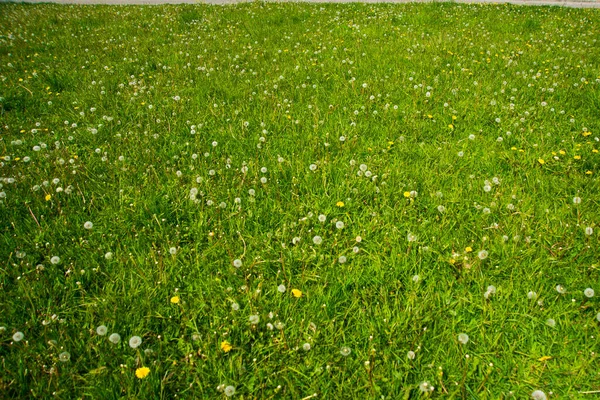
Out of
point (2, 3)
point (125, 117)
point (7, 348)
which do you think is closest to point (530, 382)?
point (7, 348)

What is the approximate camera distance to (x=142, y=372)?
7.05 ft

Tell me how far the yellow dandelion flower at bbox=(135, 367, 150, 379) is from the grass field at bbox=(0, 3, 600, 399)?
11 millimetres

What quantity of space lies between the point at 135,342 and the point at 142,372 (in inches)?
7.3

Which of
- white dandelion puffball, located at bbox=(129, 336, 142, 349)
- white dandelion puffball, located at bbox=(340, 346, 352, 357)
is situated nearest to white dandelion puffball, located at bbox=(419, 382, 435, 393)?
white dandelion puffball, located at bbox=(340, 346, 352, 357)

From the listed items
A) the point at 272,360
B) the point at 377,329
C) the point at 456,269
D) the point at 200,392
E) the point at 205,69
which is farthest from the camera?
the point at 205,69

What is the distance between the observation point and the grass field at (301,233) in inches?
89.7

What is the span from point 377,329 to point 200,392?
3.71 feet

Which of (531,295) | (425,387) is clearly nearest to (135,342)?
(425,387)

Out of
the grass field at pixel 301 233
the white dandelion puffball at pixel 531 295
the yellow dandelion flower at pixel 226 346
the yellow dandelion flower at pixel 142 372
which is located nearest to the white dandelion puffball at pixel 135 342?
the grass field at pixel 301 233

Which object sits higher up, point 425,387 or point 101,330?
point 101,330

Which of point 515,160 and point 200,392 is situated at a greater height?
point 515,160

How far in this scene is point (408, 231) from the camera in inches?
127

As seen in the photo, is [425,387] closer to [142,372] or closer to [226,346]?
[226,346]

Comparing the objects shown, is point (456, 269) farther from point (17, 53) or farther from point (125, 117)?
point (17, 53)
